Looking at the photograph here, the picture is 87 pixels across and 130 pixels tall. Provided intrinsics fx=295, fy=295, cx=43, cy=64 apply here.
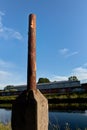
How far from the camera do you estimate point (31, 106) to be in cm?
331

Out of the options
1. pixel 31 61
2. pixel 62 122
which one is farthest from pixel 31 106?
pixel 62 122

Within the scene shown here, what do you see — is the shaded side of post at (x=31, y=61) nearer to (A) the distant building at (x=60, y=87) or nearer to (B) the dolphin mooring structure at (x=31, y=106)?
(B) the dolphin mooring structure at (x=31, y=106)

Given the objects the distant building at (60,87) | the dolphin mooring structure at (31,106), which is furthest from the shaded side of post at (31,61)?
the distant building at (60,87)

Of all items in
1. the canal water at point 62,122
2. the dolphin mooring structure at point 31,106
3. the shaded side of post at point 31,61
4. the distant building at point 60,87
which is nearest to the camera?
the dolphin mooring structure at point 31,106

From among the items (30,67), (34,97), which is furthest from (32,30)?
(34,97)

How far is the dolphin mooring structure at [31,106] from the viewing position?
3266 mm

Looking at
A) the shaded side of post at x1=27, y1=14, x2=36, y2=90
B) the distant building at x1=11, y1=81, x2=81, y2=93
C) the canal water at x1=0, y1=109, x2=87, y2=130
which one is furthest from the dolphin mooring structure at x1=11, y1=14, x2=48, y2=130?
the distant building at x1=11, y1=81, x2=81, y2=93

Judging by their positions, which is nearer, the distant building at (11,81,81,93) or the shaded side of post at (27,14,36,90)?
the shaded side of post at (27,14,36,90)

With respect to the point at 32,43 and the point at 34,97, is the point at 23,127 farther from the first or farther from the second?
the point at 32,43

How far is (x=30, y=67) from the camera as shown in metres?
3.52

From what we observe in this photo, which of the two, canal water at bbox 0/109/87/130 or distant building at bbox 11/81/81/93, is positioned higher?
distant building at bbox 11/81/81/93

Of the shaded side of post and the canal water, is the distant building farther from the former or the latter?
the shaded side of post

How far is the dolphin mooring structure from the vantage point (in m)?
3.27

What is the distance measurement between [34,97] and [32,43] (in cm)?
64
